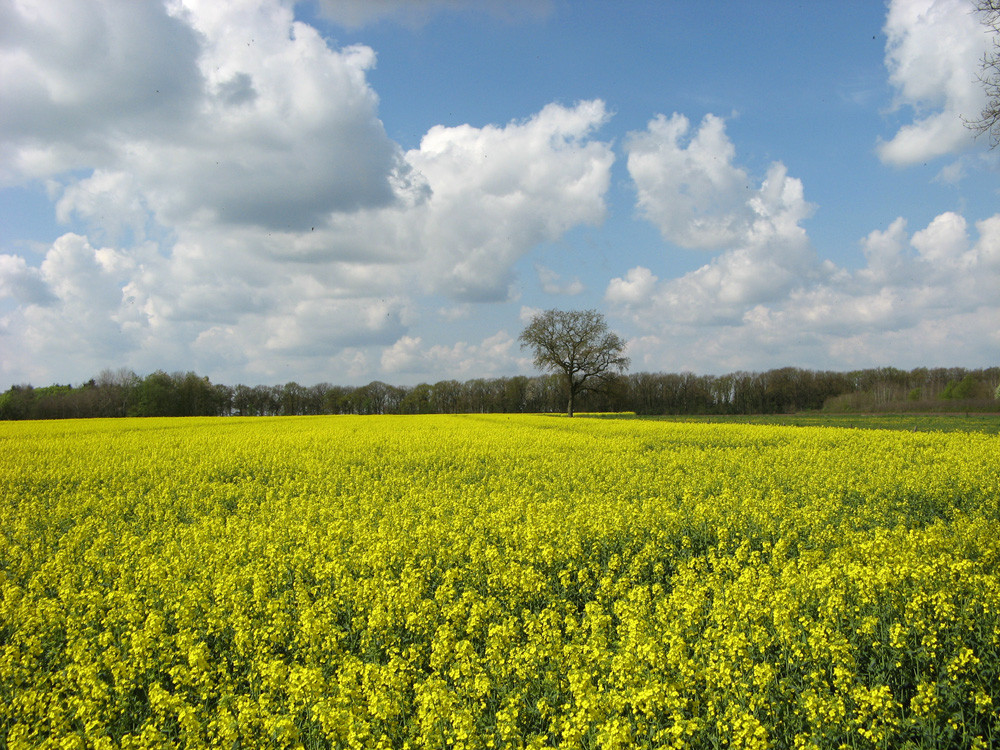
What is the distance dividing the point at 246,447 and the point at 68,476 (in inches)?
245

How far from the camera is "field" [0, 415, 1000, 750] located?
13.9ft

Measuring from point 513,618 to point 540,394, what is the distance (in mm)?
81978

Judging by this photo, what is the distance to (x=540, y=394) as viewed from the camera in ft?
287

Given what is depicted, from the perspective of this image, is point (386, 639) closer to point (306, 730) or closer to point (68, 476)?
point (306, 730)

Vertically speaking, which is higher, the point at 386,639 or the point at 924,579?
the point at 924,579

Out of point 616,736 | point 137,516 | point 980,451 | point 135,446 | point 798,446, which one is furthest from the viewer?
point 135,446

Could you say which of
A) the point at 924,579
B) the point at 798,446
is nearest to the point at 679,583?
the point at 924,579

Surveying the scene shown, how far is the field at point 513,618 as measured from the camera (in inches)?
167

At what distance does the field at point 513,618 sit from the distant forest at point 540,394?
61163 mm

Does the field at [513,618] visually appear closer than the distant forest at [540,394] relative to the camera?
Yes

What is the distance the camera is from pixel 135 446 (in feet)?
73.4

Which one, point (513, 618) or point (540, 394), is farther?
point (540, 394)

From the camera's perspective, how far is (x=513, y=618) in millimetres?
5629

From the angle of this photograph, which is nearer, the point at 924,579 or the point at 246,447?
the point at 924,579
